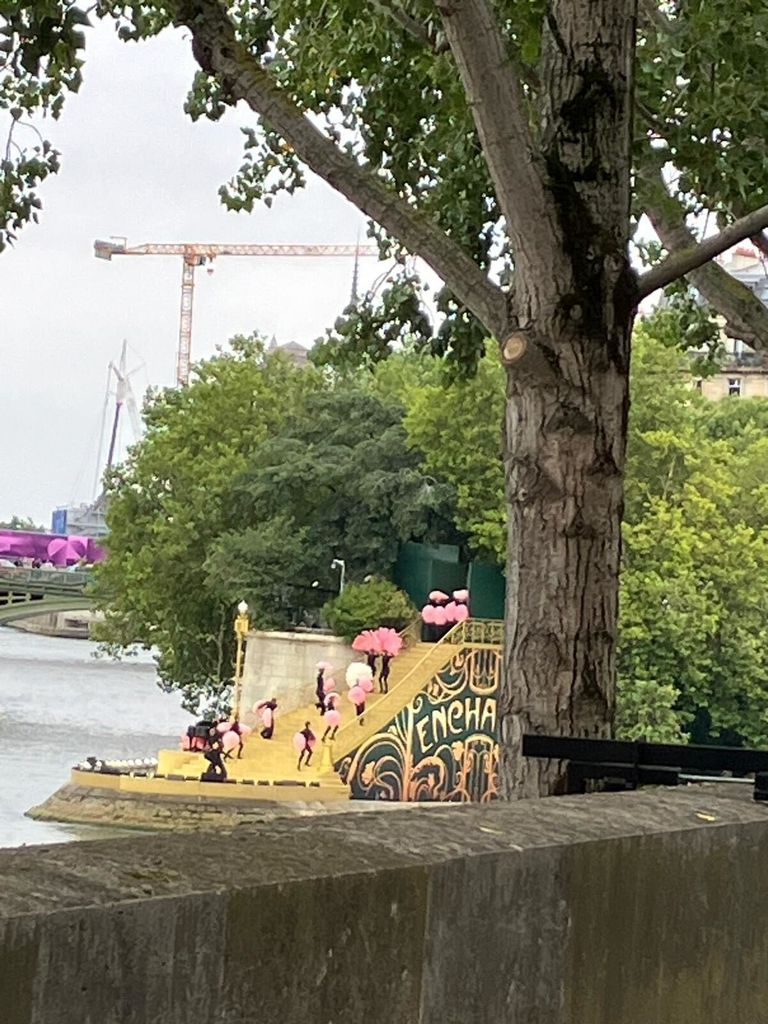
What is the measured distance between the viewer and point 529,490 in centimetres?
337

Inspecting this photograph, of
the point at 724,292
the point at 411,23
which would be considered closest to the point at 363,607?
the point at 724,292

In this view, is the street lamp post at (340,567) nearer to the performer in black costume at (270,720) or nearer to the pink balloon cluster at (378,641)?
the pink balloon cluster at (378,641)

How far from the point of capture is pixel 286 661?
2673 centimetres

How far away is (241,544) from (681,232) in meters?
19.6

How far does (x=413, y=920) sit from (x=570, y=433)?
6.26 ft

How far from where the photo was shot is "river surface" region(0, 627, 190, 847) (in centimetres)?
3153

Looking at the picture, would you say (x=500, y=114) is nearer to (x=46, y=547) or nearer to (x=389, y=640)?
(x=389, y=640)

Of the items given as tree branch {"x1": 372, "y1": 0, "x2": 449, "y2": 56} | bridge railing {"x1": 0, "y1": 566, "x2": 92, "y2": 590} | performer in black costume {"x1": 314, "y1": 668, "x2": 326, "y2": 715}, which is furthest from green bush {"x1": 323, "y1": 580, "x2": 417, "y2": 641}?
tree branch {"x1": 372, "y1": 0, "x2": 449, "y2": 56}

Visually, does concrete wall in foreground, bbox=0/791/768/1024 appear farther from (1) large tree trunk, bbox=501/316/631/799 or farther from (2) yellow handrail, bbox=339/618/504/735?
(2) yellow handrail, bbox=339/618/504/735

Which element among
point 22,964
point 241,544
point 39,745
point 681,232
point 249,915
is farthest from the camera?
point 39,745

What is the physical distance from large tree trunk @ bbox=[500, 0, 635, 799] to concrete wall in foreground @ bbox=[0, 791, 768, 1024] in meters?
1.09

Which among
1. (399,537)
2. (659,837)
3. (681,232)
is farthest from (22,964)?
(399,537)

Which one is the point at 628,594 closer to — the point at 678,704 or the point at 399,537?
the point at 678,704

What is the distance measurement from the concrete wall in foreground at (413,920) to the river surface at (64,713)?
26.0 meters
